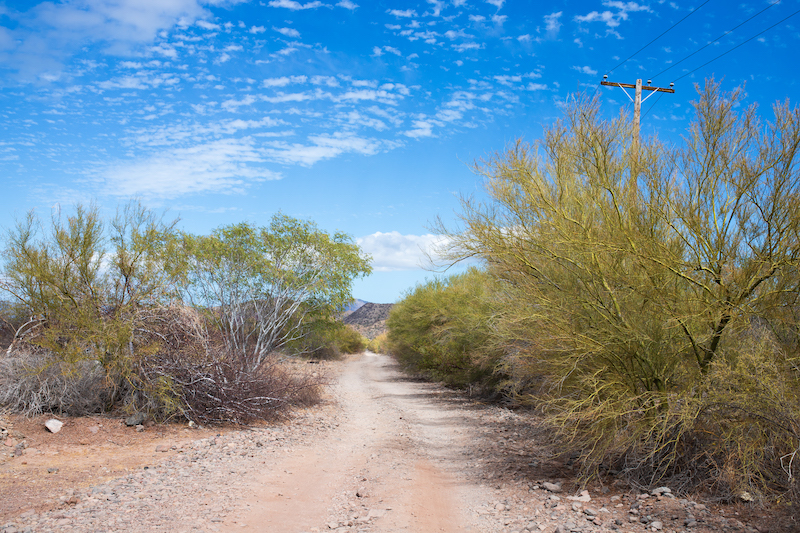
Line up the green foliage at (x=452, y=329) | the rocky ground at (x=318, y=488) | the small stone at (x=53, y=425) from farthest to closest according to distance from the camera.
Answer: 1. the green foliage at (x=452, y=329)
2. the small stone at (x=53, y=425)
3. the rocky ground at (x=318, y=488)

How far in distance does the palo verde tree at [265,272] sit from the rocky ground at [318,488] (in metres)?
Result: 6.45

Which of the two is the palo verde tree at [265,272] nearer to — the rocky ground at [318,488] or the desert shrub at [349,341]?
the rocky ground at [318,488]

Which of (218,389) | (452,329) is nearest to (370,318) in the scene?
(452,329)

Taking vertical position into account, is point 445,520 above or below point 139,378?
below

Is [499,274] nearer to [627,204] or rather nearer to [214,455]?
[627,204]

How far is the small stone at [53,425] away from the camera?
32.1 feet

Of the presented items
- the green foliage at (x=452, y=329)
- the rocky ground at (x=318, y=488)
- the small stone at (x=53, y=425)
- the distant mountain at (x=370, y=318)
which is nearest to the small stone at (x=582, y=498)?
the rocky ground at (x=318, y=488)

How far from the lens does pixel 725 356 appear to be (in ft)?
21.5

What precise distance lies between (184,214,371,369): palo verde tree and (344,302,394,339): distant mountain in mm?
77195

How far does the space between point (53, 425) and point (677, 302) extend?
36.9 feet

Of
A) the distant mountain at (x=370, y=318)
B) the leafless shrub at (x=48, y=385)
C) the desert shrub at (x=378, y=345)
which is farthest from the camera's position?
the distant mountain at (x=370, y=318)

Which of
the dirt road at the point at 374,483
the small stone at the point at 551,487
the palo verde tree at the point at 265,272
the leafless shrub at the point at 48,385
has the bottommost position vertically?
the dirt road at the point at 374,483

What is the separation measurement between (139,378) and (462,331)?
37.2 ft

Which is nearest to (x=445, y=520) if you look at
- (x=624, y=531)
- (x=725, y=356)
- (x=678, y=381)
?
(x=624, y=531)
